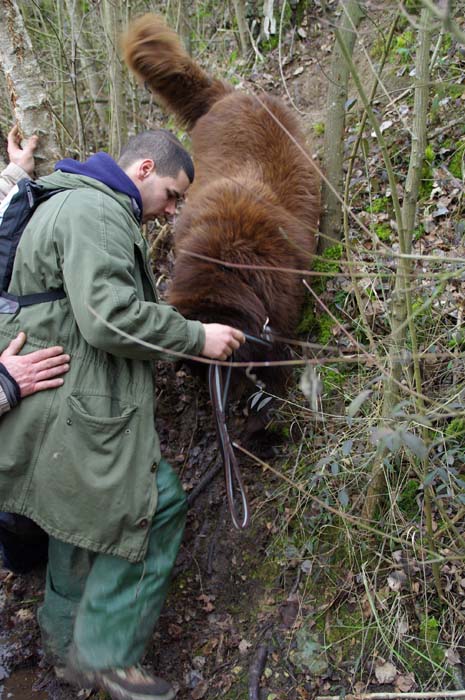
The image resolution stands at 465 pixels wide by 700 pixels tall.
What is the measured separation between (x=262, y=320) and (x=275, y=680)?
5.63 feet

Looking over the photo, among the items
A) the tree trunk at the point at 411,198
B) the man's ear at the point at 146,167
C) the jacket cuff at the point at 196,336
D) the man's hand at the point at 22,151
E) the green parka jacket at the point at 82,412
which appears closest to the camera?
the tree trunk at the point at 411,198

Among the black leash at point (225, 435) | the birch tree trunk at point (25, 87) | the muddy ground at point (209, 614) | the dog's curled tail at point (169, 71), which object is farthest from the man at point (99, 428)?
the dog's curled tail at point (169, 71)

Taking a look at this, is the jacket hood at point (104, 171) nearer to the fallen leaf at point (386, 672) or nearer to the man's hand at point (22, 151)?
the man's hand at point (22, 151)

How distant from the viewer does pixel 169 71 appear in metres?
4.21

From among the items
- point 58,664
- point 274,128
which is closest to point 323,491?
point 58,664

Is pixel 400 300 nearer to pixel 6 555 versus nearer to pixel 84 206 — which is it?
pixel 84 206

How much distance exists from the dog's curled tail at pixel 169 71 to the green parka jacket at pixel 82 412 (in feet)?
6.99

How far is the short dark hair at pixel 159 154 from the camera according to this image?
2723 mm

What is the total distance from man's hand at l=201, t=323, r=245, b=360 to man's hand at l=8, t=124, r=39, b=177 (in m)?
1.66

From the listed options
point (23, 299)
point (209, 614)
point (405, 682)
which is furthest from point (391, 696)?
point (23, 299)

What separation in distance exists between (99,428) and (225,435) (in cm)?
62

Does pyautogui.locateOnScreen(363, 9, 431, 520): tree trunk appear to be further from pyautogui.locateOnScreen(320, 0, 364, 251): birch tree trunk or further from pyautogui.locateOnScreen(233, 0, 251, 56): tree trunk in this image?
pyautogui.locateOnScreen(233, 0, 251, 56): tree trunk

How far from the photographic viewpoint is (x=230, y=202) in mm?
3461

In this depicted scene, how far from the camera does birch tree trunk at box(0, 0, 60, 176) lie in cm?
342
